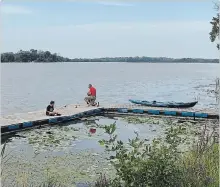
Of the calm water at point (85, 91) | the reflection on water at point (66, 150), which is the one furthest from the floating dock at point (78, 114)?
the calm water at point (85, 91)

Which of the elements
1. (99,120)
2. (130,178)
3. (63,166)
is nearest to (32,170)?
(63,166)

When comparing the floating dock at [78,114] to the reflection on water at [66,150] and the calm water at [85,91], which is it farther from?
the calm water at [85,91]

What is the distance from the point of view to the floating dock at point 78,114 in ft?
57.7

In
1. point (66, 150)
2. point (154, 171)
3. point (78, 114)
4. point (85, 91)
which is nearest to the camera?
point (154, 171)

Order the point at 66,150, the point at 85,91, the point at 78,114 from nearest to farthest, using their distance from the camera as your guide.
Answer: the point at 66,150
the point at 78,114
the point at 85,91

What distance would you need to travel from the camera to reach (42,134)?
17.0 m

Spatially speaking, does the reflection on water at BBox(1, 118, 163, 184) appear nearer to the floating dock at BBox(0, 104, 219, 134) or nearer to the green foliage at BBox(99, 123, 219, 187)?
the floating dock at BBox(0, 104, 219, 134)

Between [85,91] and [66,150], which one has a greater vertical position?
[66,150]

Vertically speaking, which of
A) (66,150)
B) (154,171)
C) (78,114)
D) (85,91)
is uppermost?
(154,171)

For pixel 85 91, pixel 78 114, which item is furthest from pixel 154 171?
pixel 85 91

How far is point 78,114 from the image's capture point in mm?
21391

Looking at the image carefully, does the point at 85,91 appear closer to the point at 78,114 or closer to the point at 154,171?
the point at 78,114

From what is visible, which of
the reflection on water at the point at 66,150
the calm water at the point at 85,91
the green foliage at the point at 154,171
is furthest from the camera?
the calm water at the point at 85,91

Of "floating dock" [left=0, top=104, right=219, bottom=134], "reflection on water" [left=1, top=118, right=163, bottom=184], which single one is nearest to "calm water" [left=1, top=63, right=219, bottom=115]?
"floating dock" [left=0, top=104, right=219, bottom=134]
